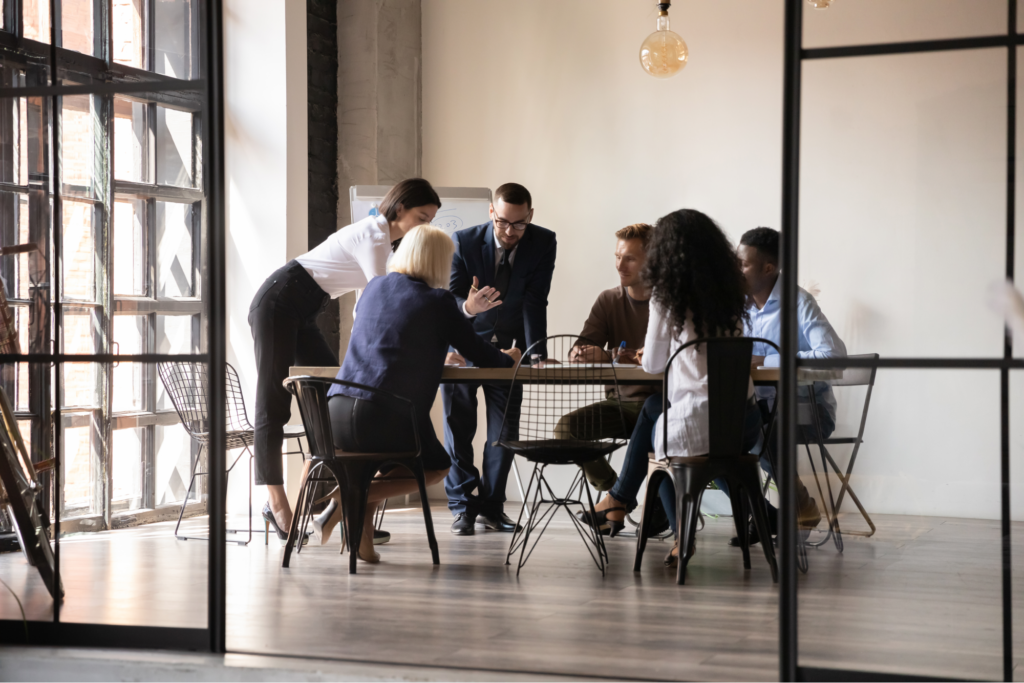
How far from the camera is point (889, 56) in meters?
2.34

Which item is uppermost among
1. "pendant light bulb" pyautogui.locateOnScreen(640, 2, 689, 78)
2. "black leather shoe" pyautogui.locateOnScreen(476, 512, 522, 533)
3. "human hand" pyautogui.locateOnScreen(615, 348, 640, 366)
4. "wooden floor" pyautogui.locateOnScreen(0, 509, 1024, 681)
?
"pendant light bulb" pyautogui.locateOnScreen(640, 2, 689, 78)

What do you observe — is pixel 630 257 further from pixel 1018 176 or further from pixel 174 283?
pixel 1018 176

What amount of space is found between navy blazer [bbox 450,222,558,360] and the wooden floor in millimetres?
1316

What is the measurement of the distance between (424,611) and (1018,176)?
2.04m

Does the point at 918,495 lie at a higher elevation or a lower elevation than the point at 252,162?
lower

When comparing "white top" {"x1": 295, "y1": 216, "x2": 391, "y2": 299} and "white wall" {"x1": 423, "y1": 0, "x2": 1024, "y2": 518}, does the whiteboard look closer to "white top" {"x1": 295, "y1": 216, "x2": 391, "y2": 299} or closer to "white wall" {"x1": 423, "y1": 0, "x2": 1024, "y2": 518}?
"white wall" {"x1": 423, "y1": 0, "x2": 1024, "y2": 518}

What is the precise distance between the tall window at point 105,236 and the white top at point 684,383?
162 centimetres

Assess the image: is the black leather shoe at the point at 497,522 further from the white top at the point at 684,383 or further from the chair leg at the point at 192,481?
the white top at the point at 684,383

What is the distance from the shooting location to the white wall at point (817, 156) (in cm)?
248

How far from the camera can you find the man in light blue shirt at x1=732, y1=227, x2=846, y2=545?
3.09 m

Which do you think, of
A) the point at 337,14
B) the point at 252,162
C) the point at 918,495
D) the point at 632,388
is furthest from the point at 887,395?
the point at 337,14

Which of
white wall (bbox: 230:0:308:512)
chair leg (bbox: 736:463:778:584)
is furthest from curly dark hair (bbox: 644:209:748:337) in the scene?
white wall (bbox: 230:0:308:512)

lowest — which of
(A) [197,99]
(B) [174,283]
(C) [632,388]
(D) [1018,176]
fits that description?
(C) [632,388]

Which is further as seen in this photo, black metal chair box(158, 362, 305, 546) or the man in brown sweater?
the man in brown sweater
